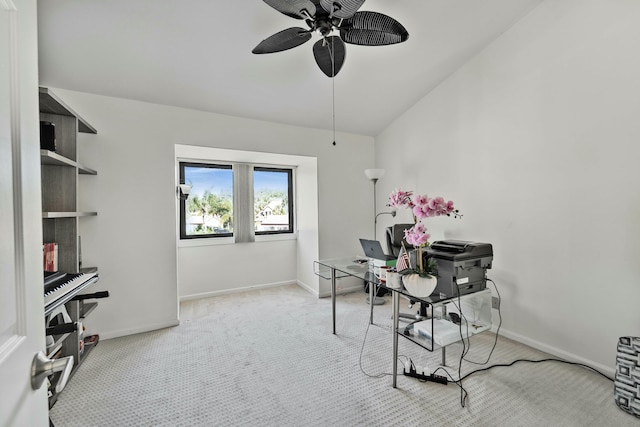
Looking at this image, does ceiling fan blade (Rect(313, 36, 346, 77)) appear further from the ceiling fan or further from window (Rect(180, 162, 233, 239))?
window (Rect(180, 162, 233, 239))

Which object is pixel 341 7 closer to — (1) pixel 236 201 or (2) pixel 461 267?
(2) pixel 461 267

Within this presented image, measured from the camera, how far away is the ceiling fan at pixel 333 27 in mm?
1375

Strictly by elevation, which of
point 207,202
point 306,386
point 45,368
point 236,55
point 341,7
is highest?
point 236,55

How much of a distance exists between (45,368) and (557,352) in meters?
3.15

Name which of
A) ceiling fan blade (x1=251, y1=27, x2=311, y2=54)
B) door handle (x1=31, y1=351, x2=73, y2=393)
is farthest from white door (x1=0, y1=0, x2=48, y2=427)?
ceiling fan blade (x1=251, y1=27, x2=311, y2=54)

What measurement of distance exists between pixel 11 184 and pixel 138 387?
2037 mm

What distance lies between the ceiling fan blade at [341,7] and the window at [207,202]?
10.3ft

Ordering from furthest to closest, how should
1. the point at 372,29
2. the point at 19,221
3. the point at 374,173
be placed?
the point at 374,173
the point at 372,29
the point at 19,221

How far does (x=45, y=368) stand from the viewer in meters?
0.60

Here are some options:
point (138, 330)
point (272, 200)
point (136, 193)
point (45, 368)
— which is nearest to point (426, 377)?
point (45, 368)

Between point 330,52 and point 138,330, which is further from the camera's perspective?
point 138,330

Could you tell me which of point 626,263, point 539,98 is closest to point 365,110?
point 539,98

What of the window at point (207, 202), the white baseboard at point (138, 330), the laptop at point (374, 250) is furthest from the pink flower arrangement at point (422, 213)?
the window at point (207, 202)

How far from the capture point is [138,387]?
192 cm
